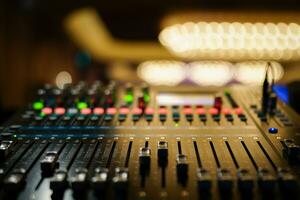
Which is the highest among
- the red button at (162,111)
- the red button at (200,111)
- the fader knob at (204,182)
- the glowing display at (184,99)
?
the glowing display at (184,99)

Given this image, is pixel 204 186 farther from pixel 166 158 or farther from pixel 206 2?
pixel 206 2

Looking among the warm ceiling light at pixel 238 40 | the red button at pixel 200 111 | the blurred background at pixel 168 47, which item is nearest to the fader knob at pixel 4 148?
the red button at pixel 200 111

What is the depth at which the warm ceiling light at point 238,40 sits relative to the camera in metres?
2.46

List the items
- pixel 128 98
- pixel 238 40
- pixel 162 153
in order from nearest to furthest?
pixel 162 153
pixel 128 98
pixel 238 40

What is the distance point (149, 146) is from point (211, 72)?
1911 millimetres

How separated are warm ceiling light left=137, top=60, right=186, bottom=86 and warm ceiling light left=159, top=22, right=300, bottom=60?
4.8 inches

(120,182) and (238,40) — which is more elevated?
(238,40)

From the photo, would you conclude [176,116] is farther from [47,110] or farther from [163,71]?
[163,71]

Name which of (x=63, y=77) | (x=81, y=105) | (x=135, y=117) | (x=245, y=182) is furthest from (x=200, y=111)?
(x=63, y=77)

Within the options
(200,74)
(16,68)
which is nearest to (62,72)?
(16,68)

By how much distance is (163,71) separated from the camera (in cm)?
261

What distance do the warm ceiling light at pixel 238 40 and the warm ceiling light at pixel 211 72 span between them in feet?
0.30

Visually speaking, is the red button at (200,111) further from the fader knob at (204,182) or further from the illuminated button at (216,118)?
the fader knob at (204,182)

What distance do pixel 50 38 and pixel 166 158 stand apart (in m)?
1.75
